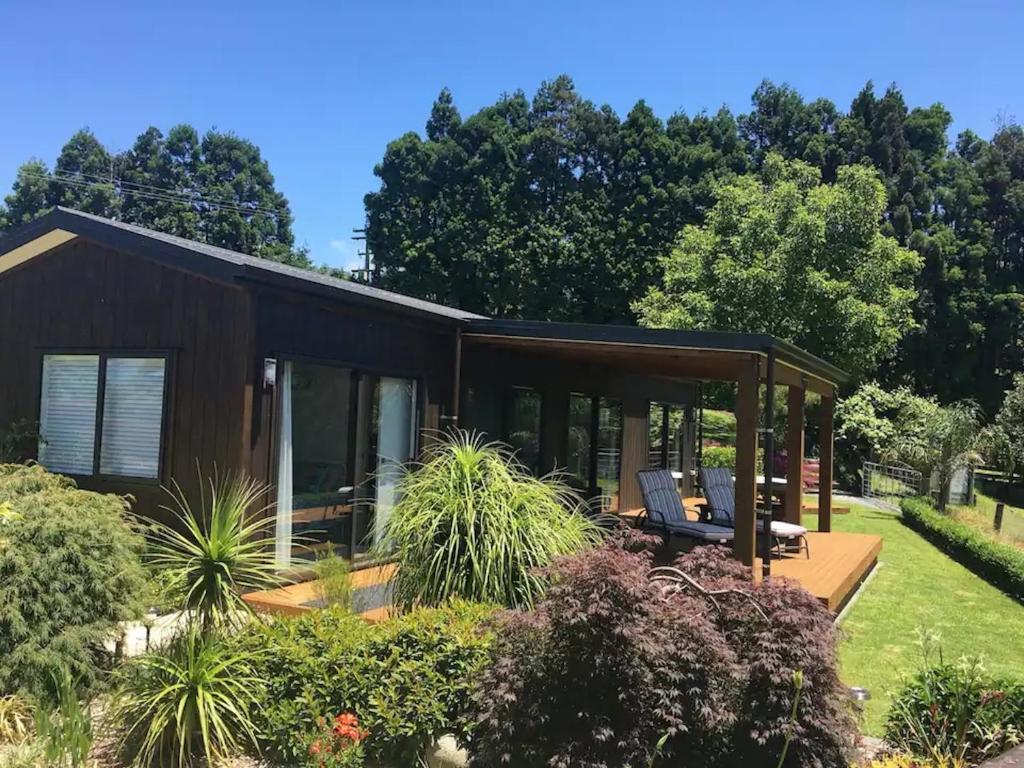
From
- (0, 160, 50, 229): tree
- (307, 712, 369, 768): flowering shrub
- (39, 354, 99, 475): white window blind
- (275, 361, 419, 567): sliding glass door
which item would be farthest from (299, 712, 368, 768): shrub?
(0, 160, 50, 229): tree

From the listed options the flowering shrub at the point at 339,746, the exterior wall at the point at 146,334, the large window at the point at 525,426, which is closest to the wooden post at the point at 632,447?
the large window at the point at 525,426

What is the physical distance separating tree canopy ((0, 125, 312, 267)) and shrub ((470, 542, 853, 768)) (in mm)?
36284

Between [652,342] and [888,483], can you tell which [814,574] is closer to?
[652,342]

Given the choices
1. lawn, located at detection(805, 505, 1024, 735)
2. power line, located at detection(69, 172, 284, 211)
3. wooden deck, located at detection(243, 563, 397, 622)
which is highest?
power line, located at detection(69, 172, 284, 211)

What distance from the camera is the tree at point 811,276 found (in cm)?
1773

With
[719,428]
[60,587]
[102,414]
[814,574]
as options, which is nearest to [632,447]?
[814,574]

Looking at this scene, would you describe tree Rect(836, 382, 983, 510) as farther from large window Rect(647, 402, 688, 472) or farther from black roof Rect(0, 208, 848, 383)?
black roof Rect(0, 208, 848, 383)

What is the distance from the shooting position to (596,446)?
12906mm

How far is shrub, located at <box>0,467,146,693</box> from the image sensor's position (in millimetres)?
4062

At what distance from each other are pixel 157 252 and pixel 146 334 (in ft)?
2.59

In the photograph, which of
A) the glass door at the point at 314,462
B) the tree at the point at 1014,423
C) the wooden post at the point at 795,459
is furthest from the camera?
the tree at the point at 1014,423

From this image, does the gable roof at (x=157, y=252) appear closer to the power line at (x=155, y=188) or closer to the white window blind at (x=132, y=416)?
the white window blind at (x=132, y=416)

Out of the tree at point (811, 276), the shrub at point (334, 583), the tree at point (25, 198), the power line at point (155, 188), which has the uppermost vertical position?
the power line at point (155, 188)

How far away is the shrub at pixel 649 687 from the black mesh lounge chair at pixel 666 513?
225 inches
